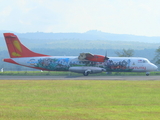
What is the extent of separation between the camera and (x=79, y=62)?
46375 millimetres

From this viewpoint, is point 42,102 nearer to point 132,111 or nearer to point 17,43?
point 132,111

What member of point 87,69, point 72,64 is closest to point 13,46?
point 72,64

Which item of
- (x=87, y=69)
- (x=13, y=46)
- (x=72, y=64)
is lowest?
(x=87, y=69)

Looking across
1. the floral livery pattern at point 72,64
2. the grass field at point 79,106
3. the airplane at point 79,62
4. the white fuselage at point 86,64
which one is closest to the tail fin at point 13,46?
the airplane at point 79,62

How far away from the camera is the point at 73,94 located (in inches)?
896

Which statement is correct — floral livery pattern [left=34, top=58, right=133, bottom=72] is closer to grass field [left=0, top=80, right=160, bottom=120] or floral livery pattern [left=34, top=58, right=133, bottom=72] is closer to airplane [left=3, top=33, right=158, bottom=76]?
airplane [left=3, top=33, right=158, bottom=76]

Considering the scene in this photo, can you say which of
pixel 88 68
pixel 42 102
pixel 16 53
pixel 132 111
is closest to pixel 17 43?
pixel 16 53

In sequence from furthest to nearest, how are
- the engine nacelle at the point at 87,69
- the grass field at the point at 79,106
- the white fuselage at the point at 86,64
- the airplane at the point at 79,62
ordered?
the white fuselage at the point at 86,64 → the airplane at the point at 79,62 → the engine nacelle at the point at 87,69 → the grass field at the point at 79,106

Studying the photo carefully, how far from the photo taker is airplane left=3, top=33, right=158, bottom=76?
45875 mm

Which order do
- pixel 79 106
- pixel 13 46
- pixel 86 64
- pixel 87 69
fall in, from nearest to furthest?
pixel 79 106 < pixel 87 69 < pixel 13 46 < pixel 86 64

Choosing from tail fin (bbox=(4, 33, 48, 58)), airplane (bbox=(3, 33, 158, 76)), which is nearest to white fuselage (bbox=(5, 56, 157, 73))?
airplane (bbox=(3, 33, 158, 76))

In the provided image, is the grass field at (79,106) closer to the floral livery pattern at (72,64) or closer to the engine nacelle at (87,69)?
the engine nacelle at (87,69)

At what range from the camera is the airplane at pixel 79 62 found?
4588 centimetres

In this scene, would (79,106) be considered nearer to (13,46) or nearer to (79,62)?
(79,62)
